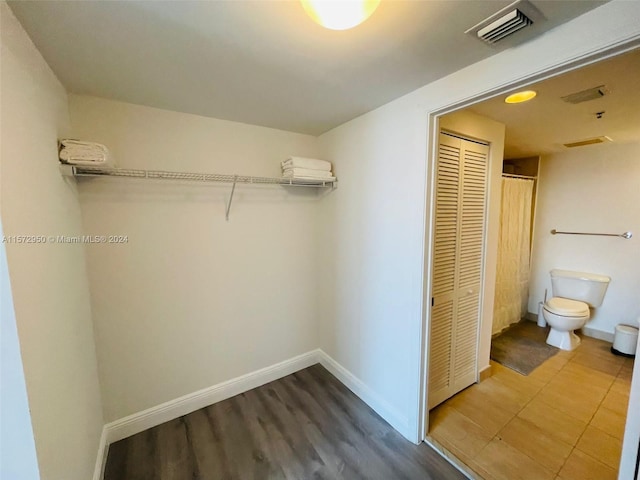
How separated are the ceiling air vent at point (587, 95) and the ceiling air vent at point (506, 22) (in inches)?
38.7

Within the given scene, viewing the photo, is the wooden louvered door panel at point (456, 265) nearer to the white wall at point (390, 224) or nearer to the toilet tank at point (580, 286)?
the white wall at point (390, 224)

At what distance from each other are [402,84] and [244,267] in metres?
1.73

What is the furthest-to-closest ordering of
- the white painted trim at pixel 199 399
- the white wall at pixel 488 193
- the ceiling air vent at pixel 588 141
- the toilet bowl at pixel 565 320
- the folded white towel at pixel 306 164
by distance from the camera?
the toilet bowl at pixel 565 320
the ceiling air vent at pixel 588 141
the folded white towel at pixel 306 164
the white wall at pixel 488 193
the white painted trim at pixel 199 399

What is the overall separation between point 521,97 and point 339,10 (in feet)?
5.16

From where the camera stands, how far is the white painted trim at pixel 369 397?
1.83 m

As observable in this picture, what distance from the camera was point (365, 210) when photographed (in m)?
2.06

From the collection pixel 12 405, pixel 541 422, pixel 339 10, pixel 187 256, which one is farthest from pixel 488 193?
pixel 12 405

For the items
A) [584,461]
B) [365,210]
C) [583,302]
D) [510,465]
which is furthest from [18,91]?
[583,302]

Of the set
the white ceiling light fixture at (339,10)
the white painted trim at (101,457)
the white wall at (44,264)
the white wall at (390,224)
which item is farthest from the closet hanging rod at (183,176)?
the white painted trim at (101,457)

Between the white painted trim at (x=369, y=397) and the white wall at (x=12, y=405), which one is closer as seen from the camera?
the white wall at (x=12, y=405)

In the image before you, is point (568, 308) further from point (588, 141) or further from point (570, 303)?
point (588, 141)

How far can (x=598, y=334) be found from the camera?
3.14 meters

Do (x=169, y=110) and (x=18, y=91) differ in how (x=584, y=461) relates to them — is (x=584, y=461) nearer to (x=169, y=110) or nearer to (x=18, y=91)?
(x=18, y=91)

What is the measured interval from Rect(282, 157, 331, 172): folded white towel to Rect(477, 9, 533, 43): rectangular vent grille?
134 cm
